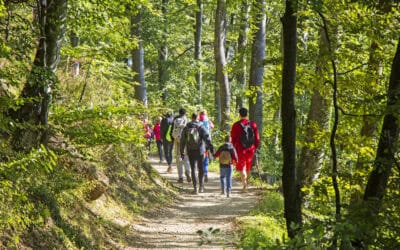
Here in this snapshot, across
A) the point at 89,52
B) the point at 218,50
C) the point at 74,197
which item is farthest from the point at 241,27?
the point at 74,197

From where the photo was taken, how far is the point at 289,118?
5.54 meters

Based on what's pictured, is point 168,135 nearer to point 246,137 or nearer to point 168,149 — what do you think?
point 168,149

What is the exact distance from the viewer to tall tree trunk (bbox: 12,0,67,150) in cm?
772

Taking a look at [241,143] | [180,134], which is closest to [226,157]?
[241,143]

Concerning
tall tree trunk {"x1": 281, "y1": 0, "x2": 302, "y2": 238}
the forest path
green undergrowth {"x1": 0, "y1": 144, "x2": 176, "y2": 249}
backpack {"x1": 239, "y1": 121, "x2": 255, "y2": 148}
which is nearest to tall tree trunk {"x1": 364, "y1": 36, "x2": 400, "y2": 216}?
tall tree trunk {"x1": 281, "y1": 0, "x2": 302, "y2": 238}

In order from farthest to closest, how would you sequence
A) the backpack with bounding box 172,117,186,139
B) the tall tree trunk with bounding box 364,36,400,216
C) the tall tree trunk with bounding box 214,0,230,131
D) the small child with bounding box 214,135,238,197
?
the tall tree trunk with bounding box 214,0,230,131 < the backpack with bounding box 172,117,186,139 < the small child with bounding box 214,135,238,197 < the tall tree trunk with bounding box 364,36,400,216

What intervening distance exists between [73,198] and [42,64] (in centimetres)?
220

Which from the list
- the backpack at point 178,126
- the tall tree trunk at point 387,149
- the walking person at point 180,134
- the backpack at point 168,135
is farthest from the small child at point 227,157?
the tall tree trunk at point 387,149

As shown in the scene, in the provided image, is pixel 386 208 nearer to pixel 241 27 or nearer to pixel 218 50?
pixel 218 50

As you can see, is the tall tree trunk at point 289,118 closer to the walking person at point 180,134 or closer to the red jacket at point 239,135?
the red jacket at point 239,135

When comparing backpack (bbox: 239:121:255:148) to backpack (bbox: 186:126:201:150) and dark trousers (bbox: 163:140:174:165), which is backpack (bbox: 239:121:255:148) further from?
dark trousers (bbox: 163:140:174:165)

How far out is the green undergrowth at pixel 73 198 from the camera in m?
6.07

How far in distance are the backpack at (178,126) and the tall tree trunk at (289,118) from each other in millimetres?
10298

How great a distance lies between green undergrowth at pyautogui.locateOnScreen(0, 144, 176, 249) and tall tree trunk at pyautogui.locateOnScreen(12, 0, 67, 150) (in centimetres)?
49
